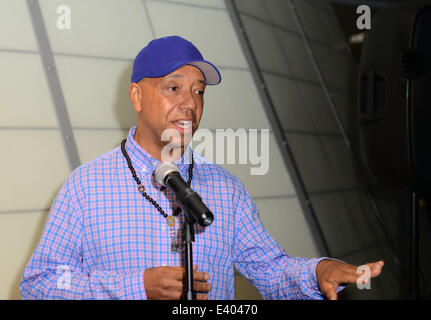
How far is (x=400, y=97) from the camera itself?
1.85 metres

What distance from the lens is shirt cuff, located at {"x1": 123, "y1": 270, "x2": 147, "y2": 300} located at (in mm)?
1297

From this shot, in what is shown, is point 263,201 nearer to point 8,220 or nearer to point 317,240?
point 317,240

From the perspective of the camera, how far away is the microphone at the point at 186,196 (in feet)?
3.38

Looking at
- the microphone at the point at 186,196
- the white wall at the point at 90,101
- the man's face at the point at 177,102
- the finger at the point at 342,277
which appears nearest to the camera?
the microphone at the point at 186,196

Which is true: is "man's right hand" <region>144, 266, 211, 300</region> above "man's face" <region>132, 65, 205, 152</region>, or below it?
below

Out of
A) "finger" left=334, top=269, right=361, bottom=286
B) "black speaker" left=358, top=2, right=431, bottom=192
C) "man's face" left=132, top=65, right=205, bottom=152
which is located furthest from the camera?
"black speaker" left=358, top=2, right=431, bottom=192

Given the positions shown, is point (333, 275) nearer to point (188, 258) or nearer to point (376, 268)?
point (376, 268)

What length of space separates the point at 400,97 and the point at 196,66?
804 millimetres

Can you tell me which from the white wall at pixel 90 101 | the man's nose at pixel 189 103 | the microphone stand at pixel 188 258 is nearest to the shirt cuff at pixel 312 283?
the microphone stand at pixel 188 258

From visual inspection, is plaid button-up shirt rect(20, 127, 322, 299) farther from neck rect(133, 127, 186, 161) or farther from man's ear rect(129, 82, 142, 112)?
man's ear rect(129, 82, 142, 112)

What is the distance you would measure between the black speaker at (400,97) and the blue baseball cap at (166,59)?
725 mm

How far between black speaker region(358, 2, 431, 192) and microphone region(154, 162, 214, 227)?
1.03 m

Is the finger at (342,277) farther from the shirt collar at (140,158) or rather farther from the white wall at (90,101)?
the white wall at (90,101)

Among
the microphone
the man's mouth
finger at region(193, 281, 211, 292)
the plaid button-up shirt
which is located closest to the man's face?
the man's mouth
